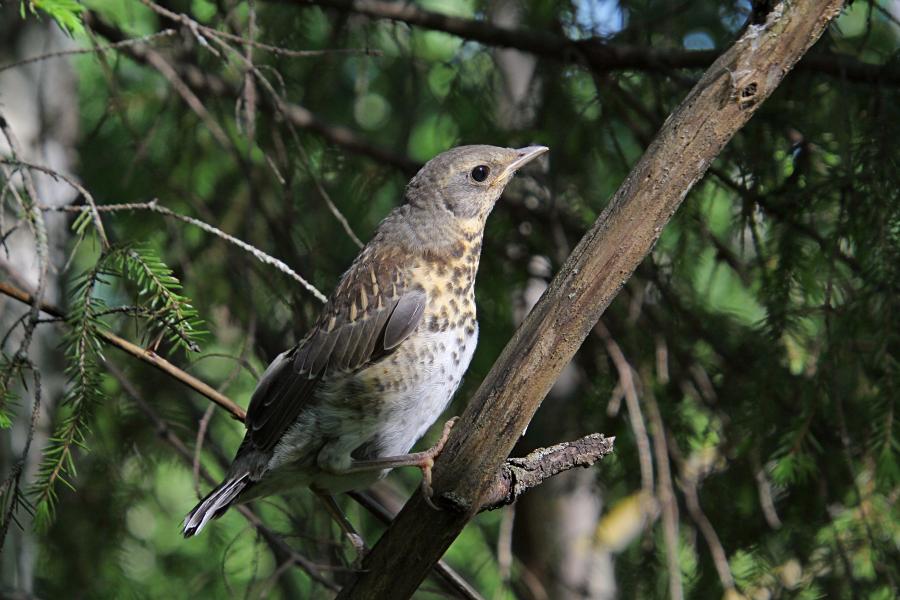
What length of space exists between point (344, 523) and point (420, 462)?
0.65 meters

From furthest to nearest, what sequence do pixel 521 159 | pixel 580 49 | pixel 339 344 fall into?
pixel 580 49 → pixel 521 159 → pixel 339 344

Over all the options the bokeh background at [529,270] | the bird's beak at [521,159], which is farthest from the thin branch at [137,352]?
the bird's beak at [521,159]

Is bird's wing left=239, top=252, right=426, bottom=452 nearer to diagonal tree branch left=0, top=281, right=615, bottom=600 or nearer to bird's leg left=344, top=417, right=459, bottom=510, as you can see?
bird's leg left=344, top=417, right=459, bottom=510

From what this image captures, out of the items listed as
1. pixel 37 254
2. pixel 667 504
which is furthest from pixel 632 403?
pixel 37 254

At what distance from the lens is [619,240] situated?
6.61 feet

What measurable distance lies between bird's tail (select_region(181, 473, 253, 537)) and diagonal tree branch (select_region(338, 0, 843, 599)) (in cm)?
80

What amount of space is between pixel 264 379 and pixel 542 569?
2.53 m

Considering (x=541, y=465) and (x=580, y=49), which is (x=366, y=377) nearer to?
(x=541, y=465)

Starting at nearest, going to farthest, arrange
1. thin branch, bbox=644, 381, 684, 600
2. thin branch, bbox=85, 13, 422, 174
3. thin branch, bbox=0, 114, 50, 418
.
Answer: thin branch, bbox=0, 114, 50, 418 → thin branch, bbox=644, 381, 684, 600 → thin branch, bbox=85, 13, 422, 174

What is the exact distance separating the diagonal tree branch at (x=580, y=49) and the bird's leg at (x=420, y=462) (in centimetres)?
Result: 139

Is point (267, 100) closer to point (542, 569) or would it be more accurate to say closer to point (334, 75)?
point (334, 75)

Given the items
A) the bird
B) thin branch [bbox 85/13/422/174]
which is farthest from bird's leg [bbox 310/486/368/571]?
thin branch [bbox 85/13/422/174]

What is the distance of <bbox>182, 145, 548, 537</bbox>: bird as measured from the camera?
2807 millimetres

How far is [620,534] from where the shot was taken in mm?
5094
